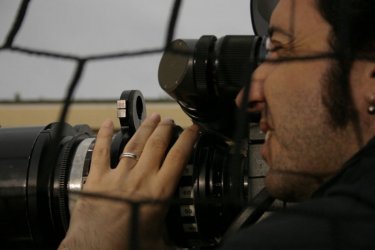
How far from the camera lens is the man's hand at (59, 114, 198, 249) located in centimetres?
57

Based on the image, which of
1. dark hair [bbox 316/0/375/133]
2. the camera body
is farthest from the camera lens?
dark hair [bbox 316/0/375/133]

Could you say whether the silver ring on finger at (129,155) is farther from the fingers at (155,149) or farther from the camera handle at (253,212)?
the camera handle at (253,212)

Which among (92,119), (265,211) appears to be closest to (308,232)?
(265,211)

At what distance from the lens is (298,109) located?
48 centimetres

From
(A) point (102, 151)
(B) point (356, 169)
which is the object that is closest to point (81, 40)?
(A) point (102, 151)

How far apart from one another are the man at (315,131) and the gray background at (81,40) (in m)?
0.09

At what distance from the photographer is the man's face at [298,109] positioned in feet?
1.54

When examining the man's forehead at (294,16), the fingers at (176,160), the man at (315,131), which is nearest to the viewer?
the man at (315,131)

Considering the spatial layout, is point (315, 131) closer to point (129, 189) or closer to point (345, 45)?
point (345, 45)

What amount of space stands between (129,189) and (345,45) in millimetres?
237

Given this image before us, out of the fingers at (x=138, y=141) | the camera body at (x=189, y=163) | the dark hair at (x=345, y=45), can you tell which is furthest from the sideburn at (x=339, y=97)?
the fingers at (x=138, y=141)

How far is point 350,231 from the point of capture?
15.2 inches

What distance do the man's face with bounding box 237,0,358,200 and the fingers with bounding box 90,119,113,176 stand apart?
16 centimetres

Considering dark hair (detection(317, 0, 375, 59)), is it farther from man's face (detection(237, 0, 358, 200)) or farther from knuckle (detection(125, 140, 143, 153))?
knuckle (detection(125, 140, 143, 153))
